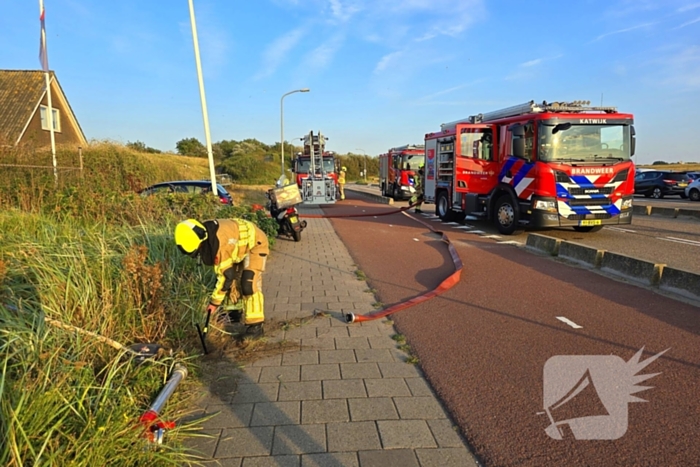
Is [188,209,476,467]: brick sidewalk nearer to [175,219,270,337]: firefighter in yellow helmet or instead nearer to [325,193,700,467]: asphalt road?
[325,193,700,467]: asphalt road

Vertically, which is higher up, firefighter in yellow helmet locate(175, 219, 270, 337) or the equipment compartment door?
the equipment compartment door

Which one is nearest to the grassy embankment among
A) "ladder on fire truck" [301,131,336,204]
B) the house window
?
"ladder on fire truck" [301,131,336,204]

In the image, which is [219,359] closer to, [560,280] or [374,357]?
[374,357]

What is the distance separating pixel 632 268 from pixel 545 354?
3.69 meters

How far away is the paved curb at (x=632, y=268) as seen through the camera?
19.7 ft

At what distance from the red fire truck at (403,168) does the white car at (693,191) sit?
48.2 ft

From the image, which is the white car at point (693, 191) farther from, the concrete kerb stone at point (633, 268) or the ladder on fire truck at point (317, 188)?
the concrete kerb stone at point (633, 268)

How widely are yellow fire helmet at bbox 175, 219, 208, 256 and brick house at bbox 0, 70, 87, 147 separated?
1993 centimetres

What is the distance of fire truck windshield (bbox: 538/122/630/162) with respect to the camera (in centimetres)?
1079

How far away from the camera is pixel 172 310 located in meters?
4.59

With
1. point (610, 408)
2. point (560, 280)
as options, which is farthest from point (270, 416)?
point (560, 280)

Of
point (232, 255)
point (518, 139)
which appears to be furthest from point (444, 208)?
point (232, 255)

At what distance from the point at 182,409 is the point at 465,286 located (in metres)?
4.45

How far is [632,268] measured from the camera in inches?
272
